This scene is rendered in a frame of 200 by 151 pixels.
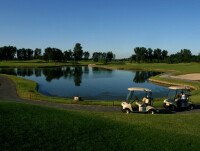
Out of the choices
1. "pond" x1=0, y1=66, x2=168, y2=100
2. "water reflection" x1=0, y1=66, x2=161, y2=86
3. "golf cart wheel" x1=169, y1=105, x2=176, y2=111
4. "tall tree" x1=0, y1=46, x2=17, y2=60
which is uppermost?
"tall tree" x1=0, y1=46, x2=17, y2=60

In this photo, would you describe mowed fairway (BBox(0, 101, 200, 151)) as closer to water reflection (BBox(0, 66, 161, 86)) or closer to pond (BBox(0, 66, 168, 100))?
pond (BBox(0, 66, 168, 100))

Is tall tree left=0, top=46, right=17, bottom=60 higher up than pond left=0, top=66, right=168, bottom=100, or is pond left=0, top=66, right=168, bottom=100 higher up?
tall tree left=0, top=46, right=17, bottom=60

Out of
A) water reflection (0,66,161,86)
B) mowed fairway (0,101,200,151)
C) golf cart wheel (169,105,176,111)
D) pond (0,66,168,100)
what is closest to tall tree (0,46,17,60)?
water reflection (0,66,161,86)

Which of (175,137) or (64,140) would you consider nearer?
(64,140)

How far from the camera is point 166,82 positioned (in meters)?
53.0

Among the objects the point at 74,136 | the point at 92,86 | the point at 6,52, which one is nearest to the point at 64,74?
the point at 92,86

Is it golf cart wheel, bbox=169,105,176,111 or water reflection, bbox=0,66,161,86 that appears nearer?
golf cart wheel, bbox=169,105,176,111

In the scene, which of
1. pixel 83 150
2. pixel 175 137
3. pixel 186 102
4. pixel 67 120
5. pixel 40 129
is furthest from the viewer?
pixel 186 102

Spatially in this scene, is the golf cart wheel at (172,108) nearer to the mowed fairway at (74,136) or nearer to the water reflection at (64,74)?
the mowed fairway at (74,136)

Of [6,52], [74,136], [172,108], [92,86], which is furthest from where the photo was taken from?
[6,52]

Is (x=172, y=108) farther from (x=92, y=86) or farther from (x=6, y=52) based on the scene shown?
(x=6, y=52)

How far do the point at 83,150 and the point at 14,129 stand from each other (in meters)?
3.67

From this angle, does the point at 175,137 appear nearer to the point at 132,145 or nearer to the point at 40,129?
the point at 132,145

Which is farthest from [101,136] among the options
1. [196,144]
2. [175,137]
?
[196,144]
